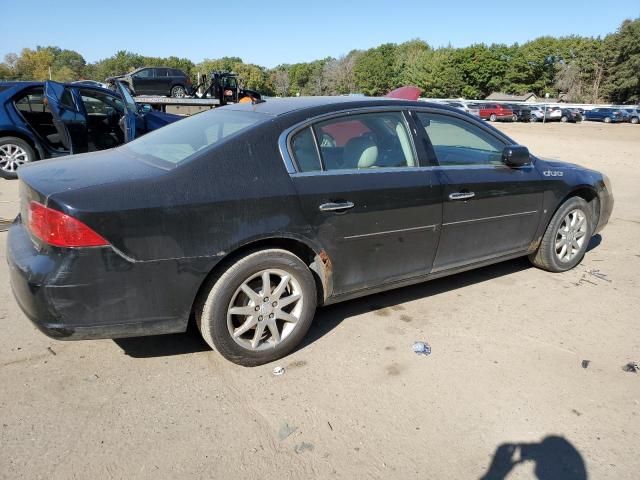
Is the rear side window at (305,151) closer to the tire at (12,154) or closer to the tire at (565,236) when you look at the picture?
the tire at (565,236)

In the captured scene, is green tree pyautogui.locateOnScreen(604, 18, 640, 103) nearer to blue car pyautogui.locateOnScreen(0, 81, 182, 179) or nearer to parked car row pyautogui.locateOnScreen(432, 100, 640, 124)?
parked car row pyautogui.locateOnScreen(432, 100, 640, 124)

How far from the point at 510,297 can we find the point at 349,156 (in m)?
1.99

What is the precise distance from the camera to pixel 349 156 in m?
3.35

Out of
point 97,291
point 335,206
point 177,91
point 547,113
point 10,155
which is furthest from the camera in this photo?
point 547,113

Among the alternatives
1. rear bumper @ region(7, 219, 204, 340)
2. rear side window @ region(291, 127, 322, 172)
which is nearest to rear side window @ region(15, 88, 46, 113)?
rear bumper @ region(7, 219, 204, 340)

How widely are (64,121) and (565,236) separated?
6.83 meters

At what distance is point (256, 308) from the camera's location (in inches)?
118

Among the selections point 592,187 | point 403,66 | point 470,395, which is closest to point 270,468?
point 470,395

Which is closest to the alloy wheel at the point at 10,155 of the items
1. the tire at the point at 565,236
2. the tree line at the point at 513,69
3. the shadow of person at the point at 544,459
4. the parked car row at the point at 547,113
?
the tire at the point at 565,236

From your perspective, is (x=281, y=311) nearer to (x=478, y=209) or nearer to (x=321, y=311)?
(x=321, y=311)

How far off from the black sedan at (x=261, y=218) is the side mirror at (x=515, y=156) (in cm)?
1

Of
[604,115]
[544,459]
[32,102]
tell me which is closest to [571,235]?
[544,459]

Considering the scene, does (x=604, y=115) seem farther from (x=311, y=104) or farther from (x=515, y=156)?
(x=311, y=104)

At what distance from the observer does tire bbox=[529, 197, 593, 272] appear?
181 inches
